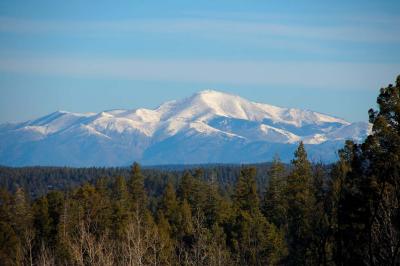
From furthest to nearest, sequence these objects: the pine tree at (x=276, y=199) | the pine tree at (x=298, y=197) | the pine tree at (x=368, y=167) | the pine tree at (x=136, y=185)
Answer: the pine tree at (x=136, y=185) → the pine tree at (x=276, y=199) → the pine tree at (x=298, y=197) → the pine tree at (x=368, y=167)

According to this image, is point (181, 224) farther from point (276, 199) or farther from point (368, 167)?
point (368, 167)

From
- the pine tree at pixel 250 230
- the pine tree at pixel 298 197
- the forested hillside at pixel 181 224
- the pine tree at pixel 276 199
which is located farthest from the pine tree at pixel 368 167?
the pine tree at pixel 276 199

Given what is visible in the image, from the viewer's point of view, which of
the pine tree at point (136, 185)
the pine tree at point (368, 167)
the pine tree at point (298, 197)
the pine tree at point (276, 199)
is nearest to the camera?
the pine tree at point (368, 167)

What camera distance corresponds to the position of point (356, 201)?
30062mm

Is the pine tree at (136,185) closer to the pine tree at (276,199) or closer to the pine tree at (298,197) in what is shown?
the pine tree at (276,199)

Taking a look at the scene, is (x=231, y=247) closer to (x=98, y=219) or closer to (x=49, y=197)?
(x=98, y=219)

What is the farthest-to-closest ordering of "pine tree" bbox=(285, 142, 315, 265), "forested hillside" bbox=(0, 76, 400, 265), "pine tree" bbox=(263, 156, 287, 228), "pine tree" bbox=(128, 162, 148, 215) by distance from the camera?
"pine tree" bbox=(128, 162, 148, 215), "pine tree" bbox=(263, 156, 287, 228), "pine tree" bbox=(285, 142, 315, 265), "forested hillside" bbox=(0, 76, 400, 265)

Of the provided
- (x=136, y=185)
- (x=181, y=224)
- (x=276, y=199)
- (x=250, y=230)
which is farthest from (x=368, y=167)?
(x=136, y=185)

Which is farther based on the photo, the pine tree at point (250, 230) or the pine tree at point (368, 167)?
the pine tree at point (250, 230)

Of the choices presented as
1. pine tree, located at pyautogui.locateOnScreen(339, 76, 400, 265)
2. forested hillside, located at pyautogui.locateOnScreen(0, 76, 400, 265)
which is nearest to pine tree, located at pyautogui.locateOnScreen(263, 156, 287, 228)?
forested hillside, located at pyautogui.locateOnScreen(0, 76, 400, 265)

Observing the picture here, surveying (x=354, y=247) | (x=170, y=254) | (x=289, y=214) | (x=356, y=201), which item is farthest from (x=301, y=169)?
(x=354, y=247)

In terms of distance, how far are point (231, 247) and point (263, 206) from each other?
238 inches

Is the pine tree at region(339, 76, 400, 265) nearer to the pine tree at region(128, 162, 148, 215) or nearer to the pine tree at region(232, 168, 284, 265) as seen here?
the pine tree at region(232, 168, 284, 265)

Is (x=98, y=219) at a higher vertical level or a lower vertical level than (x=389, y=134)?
lower
